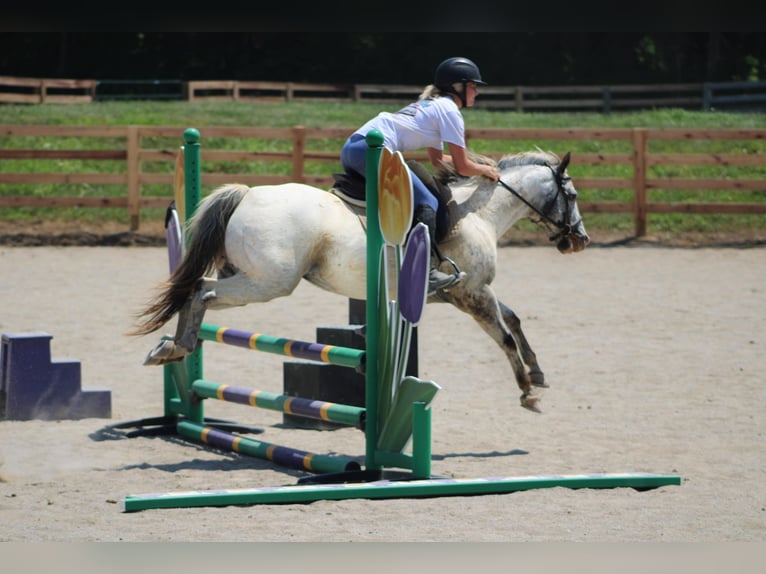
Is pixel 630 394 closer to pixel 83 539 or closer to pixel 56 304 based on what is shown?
pixel 83 539

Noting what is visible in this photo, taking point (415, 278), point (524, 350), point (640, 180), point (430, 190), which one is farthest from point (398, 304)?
point (640, 180)

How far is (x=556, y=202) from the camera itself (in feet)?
19.3

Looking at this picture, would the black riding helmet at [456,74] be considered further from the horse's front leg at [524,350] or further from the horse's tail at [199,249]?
the horse's front leg at [524,350]

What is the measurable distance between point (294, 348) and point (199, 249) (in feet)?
2.16

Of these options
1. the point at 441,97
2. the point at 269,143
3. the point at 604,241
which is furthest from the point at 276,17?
the point at 269,143

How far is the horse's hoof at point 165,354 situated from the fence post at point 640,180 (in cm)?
1020

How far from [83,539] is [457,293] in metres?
2.51

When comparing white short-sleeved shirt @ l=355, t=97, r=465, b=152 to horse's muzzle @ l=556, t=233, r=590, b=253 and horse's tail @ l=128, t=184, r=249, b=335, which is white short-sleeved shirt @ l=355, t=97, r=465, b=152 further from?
horse's muzzle @ l=556, t=233, r=590, b=253

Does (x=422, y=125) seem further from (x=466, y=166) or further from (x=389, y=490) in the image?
(x=389, y=490)

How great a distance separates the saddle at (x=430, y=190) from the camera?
5.12m

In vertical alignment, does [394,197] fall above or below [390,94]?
below

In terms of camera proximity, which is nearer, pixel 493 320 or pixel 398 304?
pixel 398 304

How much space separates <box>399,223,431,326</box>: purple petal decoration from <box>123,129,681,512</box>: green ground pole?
262mm

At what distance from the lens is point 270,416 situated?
6.48 meters
